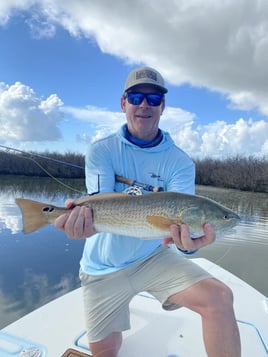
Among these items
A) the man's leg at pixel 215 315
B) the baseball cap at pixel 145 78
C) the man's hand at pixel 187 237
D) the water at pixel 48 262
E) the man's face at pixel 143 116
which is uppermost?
the baseball cap at pixel 145 78

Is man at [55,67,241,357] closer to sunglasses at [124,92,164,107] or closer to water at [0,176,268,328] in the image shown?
sunglasses at [124,92,164,107]

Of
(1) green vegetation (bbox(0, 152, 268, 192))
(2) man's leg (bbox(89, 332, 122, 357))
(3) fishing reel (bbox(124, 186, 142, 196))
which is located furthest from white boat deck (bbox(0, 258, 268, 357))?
(1) green vegetation (bbox(0, 152, 268, 192))

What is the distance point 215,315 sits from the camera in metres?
2.44

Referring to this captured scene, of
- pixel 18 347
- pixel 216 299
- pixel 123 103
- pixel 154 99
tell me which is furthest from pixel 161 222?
pixel 18 347

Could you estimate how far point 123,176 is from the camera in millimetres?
3086

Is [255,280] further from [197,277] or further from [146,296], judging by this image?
[197,277]

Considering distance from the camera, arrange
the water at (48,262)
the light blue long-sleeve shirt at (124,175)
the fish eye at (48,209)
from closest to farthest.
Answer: the fish eye at (48,209) → the light blue long-sleeve shirt at (124,175) → the water at (48,262)

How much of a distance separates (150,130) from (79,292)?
2.47 meters

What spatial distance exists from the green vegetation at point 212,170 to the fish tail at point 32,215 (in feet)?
99.1

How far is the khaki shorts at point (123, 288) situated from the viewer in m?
2.89

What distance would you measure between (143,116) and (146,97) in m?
0.19

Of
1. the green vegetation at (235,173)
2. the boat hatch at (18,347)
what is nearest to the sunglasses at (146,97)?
the boat hatch at (18,347)

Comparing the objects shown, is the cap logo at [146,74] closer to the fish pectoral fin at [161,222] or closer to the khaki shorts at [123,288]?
the fish pectoral fin at [161,222]

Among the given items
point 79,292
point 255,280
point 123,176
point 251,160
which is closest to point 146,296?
point 79,292
